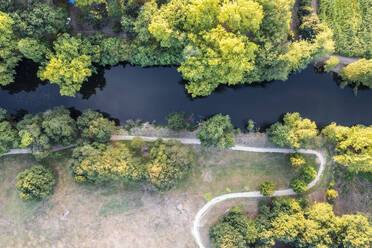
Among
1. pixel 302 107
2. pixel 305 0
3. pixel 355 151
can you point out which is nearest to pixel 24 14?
pixel 305 0

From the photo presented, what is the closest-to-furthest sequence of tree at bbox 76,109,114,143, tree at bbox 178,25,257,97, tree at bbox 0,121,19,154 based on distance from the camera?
1. tree at bbox 178,25,257,97
2. tree at bbox 0,121,19,154
3. tree at bbox 76,109,114,143

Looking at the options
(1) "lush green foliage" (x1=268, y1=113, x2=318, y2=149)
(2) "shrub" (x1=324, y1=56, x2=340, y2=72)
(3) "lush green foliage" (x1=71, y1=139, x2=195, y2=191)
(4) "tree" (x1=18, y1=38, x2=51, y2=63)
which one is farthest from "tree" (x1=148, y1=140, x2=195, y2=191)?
(2) "shrub" (x1=324, y1=56, x2=340, y2=72)

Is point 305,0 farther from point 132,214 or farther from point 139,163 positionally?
point 132,214

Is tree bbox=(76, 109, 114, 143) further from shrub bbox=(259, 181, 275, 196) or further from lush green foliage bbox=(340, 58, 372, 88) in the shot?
lush green foliage bbox=(340, 58, 372, 88)

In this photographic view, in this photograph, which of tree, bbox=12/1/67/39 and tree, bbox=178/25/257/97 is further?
tree, bbox=12/1/67/39

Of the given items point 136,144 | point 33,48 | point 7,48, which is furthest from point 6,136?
point 136,144

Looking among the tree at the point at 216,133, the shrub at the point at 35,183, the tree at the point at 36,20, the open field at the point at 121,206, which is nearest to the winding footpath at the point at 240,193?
the open field at the point at 121,206

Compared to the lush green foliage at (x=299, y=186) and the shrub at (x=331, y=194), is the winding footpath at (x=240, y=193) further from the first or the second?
the shrub at (x=331, y=194)
